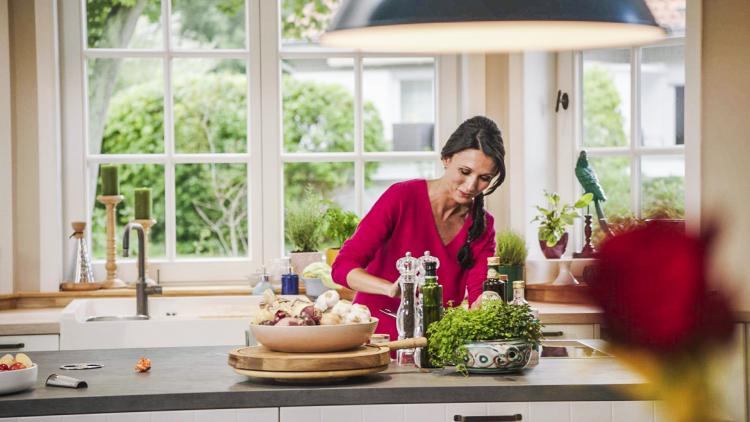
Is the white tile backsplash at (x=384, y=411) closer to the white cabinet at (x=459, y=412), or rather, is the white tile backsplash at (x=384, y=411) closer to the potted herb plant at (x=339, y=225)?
the white cabinet at (x=459, y=412)

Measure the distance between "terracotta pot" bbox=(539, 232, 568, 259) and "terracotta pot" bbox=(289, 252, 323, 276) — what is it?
999mm

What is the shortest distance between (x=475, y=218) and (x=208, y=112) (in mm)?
2129

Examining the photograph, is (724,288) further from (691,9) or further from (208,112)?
(208,112)

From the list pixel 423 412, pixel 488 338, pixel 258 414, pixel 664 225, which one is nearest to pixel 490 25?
pixel 488 338

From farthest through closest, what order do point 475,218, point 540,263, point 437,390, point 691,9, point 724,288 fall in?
1. point 540,263
2. point 691,9
3. point 475,218
4. point 437,390
5. point 724,288

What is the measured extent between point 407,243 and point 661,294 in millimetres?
2779

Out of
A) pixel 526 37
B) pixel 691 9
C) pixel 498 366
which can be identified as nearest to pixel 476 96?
pixel 691 9

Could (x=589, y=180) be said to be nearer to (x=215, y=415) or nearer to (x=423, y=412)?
(x=423, y=412)

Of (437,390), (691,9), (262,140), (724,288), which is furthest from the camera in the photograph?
(262,140)

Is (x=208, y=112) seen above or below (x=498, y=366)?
above

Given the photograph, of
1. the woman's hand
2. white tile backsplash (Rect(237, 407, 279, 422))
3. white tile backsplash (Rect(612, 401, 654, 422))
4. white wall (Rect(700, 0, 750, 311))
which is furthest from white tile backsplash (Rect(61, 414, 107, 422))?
white wall (Rect(700, 0, 750, 311))

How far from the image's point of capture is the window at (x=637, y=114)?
432cm

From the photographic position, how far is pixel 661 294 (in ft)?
1.12

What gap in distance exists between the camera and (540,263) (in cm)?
436
